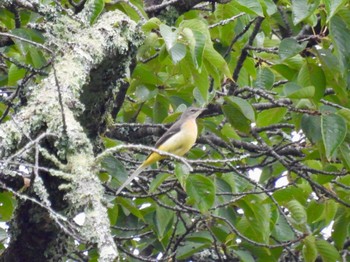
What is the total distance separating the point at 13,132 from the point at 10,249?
970mm

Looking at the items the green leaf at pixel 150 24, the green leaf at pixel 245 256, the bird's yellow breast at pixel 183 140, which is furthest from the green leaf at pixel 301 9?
the green leaf at pixel 245 256

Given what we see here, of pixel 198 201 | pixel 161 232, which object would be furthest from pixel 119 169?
pixel 161 232

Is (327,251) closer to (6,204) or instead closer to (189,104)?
(189,104)

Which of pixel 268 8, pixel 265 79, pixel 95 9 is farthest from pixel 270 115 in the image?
pixel 95 9

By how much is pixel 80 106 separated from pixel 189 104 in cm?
252

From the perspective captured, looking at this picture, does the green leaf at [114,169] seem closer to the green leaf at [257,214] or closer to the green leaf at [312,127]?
the green leaf at [257,214]

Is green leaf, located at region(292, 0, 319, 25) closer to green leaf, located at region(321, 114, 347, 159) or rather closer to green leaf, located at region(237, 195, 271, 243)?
green leaf, located at region(321, 114, 347, 159)

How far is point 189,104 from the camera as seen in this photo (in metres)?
5.48

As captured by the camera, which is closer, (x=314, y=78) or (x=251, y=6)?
(x=251, y=6)

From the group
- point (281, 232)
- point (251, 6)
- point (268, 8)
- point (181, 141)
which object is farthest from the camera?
point (281, 232)

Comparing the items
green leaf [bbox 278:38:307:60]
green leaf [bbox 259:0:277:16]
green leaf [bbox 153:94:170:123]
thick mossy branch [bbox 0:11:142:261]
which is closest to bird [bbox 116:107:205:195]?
green leaf [bbox 153:94:170:123]

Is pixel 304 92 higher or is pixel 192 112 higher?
pixel 304 92

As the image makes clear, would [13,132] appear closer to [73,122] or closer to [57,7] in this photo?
[73,122]

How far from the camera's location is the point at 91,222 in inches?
89.7
